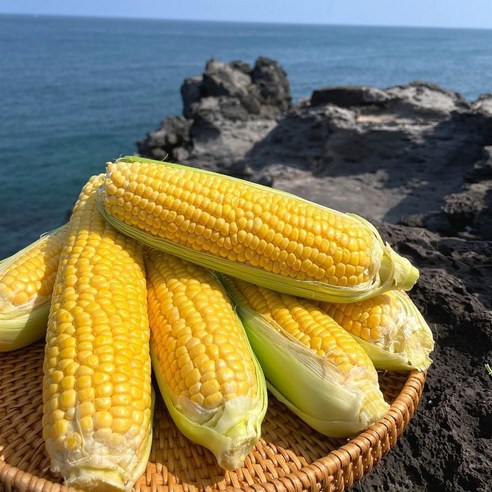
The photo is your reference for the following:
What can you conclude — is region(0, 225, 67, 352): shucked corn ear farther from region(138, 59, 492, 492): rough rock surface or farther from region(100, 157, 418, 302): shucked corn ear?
region(138, 59, 492, 492): rough rock surface

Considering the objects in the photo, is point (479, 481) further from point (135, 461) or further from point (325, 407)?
point (135, 461)

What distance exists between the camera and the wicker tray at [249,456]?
5.32 feet

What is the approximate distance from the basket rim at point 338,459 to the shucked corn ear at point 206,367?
18 cm

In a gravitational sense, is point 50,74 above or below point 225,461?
below

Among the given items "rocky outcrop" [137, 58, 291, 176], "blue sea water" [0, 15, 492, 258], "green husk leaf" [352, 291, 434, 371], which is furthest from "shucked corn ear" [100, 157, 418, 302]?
"blue sea water" [0, 15, 492, 258]

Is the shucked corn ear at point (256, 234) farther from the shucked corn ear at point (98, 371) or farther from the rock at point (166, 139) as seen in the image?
the rock at point (166, 139)

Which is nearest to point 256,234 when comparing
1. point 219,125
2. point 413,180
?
point 413,180

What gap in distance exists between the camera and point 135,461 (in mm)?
1578

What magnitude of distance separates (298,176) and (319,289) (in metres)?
7.61

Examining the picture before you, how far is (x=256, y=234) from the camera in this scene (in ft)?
6.86

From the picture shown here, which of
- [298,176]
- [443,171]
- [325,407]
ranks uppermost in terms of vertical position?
[325,407]

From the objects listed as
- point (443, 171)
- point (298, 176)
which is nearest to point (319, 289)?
point (443, 171)

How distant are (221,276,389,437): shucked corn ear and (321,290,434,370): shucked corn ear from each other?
0.37ft

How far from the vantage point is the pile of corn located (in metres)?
1.66
